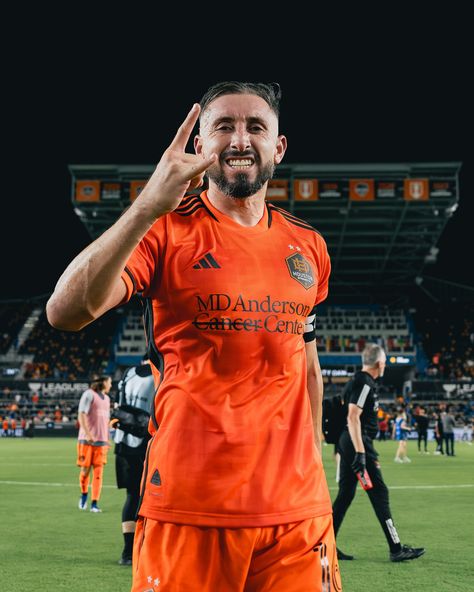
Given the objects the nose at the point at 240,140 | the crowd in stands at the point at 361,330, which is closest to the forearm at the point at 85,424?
the nose at the point at 240,140

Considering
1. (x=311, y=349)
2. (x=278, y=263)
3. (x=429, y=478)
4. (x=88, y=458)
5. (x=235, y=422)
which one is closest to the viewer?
(x=235, y=422)

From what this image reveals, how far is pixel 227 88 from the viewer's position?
2.70 m

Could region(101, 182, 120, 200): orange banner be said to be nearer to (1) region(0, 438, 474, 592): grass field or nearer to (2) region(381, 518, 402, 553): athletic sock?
(1) region(0, 438, 474, 592): grass field

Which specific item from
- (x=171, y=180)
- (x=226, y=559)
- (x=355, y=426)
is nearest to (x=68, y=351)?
(x=355, y=426)

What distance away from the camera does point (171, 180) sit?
2.19 m

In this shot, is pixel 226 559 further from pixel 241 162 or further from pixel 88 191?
pixel 88 191

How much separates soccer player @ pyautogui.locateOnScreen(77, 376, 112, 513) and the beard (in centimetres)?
926

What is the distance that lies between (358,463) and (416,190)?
1675 inches

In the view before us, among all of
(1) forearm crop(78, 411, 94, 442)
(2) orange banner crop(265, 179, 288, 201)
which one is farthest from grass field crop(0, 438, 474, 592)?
(2) orange banner crop(265, 179, 288, 201)

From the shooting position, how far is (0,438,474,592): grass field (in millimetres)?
6695

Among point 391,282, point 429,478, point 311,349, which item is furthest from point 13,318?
point 311,349

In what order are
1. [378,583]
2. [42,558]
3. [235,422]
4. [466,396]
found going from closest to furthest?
1. [235,422]
2. [378,583]
3. [42,558]
4. [466,396]

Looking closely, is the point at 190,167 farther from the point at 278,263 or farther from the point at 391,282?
the point at 391,282

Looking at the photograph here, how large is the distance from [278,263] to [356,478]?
593cm
